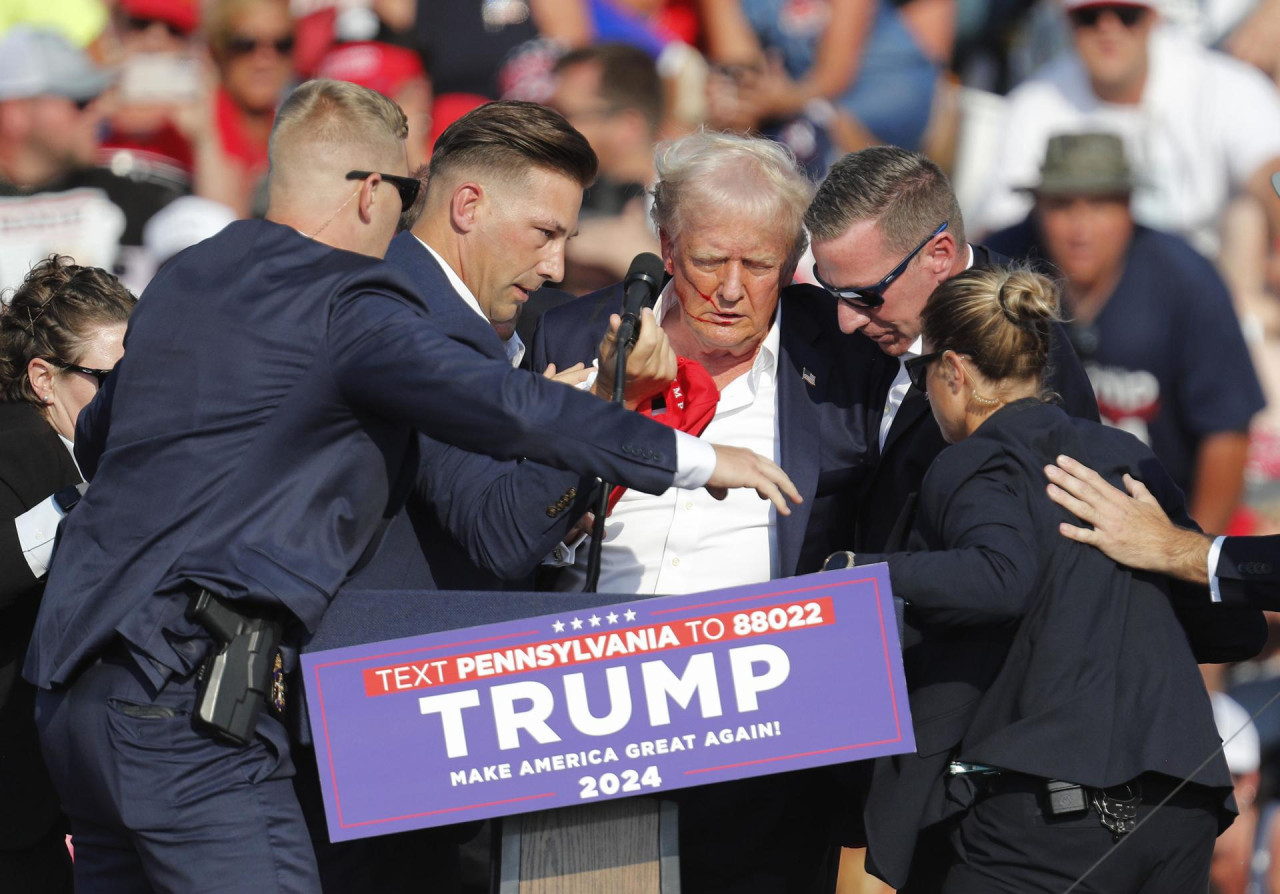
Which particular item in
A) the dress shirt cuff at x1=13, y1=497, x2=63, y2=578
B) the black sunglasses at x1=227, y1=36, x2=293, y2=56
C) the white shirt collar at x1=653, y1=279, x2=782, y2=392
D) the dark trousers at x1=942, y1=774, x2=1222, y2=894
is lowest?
the dark trousers at x1=942, y1=774, x2=1222, y2=894

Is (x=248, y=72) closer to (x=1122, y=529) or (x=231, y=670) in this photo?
(x=231, y=670)

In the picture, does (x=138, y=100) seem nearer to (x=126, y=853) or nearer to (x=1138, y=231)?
(x=1138, y=231)

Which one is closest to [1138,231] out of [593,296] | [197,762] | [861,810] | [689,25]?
[689,25]

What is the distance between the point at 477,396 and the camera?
2543 millimetres

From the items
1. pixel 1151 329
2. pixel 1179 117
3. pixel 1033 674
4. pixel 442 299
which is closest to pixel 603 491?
pixel 442 299

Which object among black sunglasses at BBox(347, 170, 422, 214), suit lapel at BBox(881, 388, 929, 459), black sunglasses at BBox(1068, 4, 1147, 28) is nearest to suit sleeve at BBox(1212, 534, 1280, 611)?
suit lapel at BBox(881, 388, 929, 459)

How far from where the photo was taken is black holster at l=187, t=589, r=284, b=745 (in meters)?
2.57

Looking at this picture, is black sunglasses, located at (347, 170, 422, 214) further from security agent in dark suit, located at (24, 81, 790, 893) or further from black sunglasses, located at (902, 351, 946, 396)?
black sunglasses, located at (902, 351, 946, 396)

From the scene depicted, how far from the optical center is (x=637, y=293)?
114 inches

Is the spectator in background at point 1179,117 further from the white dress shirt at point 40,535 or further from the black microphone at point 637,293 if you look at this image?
the white dress shirt at point 40,535

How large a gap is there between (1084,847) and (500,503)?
3.99 ft

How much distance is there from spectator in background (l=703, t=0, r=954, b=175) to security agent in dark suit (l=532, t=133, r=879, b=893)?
2.14 metres

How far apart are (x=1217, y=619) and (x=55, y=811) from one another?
8.23 feet

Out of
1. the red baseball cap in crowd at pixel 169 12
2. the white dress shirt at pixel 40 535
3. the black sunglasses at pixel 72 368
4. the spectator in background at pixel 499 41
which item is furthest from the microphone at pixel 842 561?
the red baseball cap in crowd at pixel 169 12
